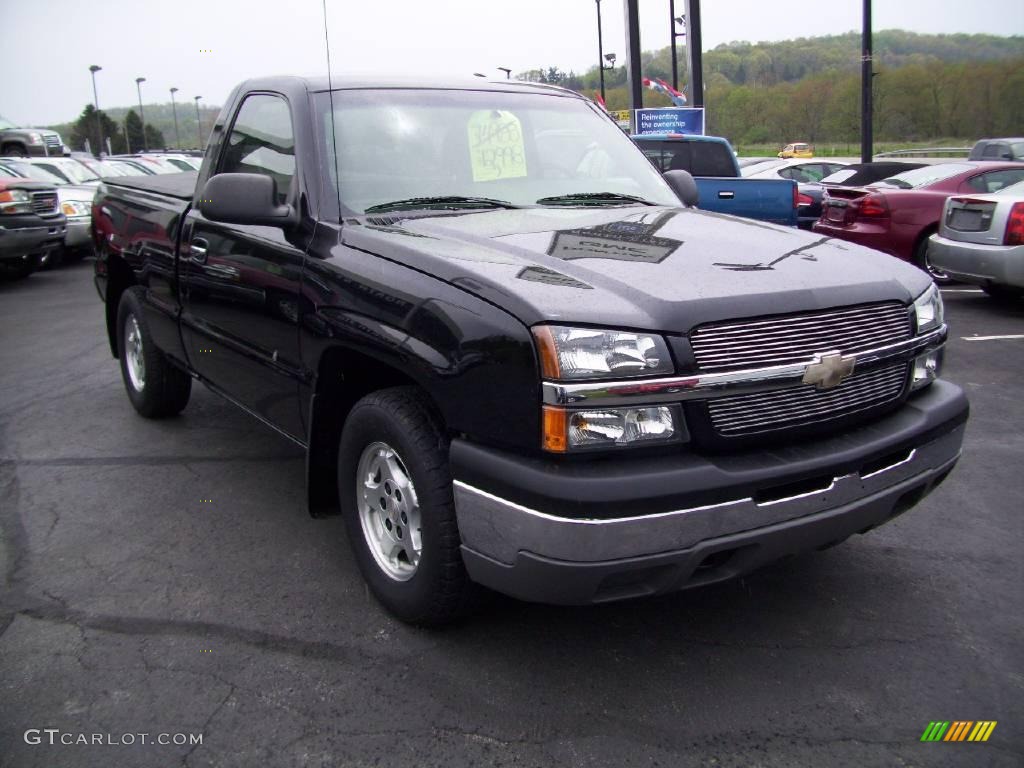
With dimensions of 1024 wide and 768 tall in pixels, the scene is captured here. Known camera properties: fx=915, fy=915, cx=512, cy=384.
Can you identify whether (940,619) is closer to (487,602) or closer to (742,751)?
(742,751)

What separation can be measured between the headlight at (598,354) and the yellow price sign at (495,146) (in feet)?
4.98

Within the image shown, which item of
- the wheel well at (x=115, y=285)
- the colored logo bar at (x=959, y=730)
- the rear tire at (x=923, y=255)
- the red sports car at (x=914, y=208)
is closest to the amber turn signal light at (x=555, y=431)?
the colored logo bar at (x=959, y=730)

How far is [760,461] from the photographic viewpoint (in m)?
2.54

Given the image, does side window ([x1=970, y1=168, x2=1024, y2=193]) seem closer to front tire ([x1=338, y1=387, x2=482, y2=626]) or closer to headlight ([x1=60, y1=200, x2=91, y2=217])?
front tire ([x1=338, y1=387, x2=482, y2=626])

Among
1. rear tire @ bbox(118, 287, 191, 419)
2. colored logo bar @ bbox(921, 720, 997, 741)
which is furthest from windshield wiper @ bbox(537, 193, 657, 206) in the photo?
rear tire @ bbox(118, 287, 191, 419)

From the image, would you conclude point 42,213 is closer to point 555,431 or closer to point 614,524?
point 555,431

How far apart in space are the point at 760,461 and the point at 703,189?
8212 millimetres

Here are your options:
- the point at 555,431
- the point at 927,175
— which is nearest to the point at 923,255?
the point at 927,175

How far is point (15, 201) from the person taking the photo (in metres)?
11.5

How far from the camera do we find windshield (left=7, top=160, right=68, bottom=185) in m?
15.5

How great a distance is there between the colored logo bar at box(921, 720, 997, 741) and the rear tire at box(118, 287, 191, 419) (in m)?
4.27

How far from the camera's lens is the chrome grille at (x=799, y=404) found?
2531 mm

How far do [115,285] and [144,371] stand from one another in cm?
68

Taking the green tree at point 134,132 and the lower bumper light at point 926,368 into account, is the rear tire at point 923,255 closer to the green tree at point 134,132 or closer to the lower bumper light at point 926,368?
the lower bumper light at point 926,368
